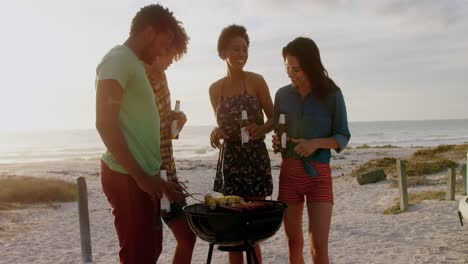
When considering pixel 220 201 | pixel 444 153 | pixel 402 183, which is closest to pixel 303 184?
pixel 220 201

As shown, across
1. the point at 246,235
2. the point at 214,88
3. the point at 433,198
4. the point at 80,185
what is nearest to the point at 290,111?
the point at 214,88

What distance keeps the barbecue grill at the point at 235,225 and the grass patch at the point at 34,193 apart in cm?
→ 1374

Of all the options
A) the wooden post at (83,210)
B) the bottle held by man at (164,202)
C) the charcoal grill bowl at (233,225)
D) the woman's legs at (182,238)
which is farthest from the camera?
the wooden post at (83,210)

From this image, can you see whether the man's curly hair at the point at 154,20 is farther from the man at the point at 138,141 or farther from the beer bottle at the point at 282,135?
the beer bottle at the point at 282,135

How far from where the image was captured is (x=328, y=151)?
4.27 m

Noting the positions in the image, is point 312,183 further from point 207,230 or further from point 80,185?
point 80,185

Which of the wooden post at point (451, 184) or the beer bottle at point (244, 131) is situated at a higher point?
the beer bottle at point (244, 131)

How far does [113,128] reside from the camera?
2.86 metres

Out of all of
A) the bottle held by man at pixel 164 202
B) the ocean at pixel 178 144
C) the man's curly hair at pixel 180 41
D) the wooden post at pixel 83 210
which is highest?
the man's curly hair at pixel 180 41

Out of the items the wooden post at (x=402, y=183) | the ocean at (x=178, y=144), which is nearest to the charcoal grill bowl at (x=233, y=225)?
the wooden post at (x=402, y=183)

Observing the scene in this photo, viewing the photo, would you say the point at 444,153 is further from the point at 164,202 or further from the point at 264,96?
the point at 164,202

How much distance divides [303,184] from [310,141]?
0.36 meters

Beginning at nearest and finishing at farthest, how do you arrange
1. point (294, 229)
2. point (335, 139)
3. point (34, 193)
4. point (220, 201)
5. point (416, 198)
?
1. point (220, 201)
2. point (335, 139)
3. point (294, 229)
4. point (416, 198)
5. point (34, 193)

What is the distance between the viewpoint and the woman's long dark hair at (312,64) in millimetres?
4125
